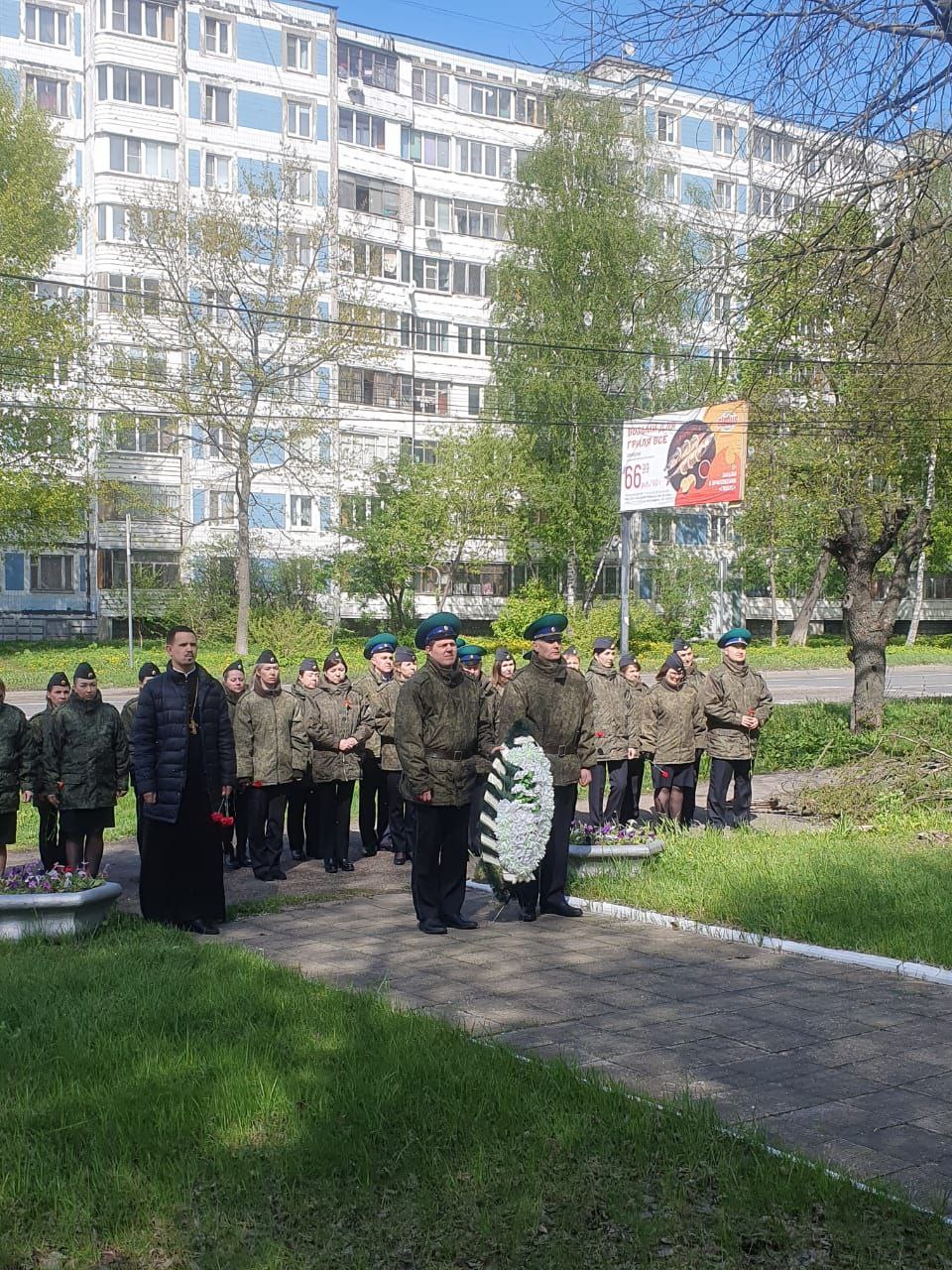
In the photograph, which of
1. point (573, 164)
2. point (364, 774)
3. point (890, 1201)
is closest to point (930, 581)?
point (573, 164)

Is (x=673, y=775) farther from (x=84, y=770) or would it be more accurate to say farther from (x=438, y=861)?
(x=84, y=770)

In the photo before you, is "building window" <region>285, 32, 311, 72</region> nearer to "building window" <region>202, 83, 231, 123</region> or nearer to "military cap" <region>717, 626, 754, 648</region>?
"building window" <region>202, 83, 231, 123</region>

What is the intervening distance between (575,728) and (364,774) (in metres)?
4.00

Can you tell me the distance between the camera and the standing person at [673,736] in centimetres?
1344

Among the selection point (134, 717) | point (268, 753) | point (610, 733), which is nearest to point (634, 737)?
point (610, 733)

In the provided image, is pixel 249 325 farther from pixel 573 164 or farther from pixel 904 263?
pixel 904 263

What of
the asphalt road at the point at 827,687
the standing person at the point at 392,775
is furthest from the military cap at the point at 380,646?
the asphalt road at the point at 827,687

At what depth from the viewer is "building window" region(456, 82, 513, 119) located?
58844mm

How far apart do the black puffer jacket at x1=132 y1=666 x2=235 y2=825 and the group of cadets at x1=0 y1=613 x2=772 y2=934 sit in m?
0.01

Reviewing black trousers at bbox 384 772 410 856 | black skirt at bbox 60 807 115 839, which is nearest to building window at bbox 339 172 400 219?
black trousers at bbox 384 772 410 856

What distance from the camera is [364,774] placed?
13.5 m

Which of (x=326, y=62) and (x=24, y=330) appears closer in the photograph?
(x=24, y=330)

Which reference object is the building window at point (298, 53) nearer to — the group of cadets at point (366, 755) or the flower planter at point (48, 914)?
the group of cadets at point (366, 755)

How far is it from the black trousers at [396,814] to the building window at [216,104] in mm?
45313
